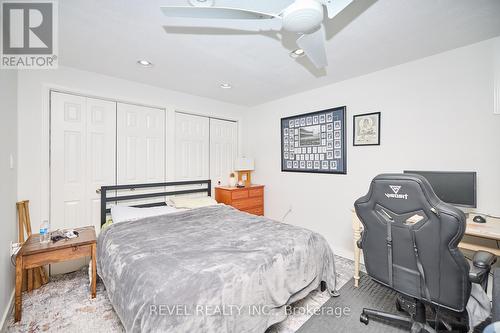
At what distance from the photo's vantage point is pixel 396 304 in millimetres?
2014

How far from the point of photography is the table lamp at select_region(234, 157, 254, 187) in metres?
4.25

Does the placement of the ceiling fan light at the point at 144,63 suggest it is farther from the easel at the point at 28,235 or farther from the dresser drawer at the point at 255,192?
the dresser drawer at the point at 255,192

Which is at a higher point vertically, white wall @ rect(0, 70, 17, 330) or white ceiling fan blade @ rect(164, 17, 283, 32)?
white ceiling fan blade @ rect(164, 17, 283, 32)

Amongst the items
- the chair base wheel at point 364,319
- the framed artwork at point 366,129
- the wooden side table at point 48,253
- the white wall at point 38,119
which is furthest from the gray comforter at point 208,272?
the framed artwork at point 366,129

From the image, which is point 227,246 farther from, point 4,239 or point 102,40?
point 102,40

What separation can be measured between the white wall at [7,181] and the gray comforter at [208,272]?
2.18 ft

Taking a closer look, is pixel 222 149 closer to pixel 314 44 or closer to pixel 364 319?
pixel 314 44

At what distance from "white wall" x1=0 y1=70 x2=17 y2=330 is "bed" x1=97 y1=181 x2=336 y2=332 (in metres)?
0.67

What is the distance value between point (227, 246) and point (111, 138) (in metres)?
2.38

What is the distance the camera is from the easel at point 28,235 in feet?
7.43

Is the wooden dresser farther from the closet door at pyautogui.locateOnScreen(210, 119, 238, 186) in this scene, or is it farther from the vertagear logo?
the vertagear logo

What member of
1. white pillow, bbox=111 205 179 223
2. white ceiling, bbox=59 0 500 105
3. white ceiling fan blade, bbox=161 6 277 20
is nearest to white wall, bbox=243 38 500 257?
white ceiling, bbox=59 0 500 105

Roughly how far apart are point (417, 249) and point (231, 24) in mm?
2223

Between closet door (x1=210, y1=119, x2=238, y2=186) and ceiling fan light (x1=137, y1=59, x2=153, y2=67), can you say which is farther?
closet door (x1=210, y1=119, x2=238, y2=186)
